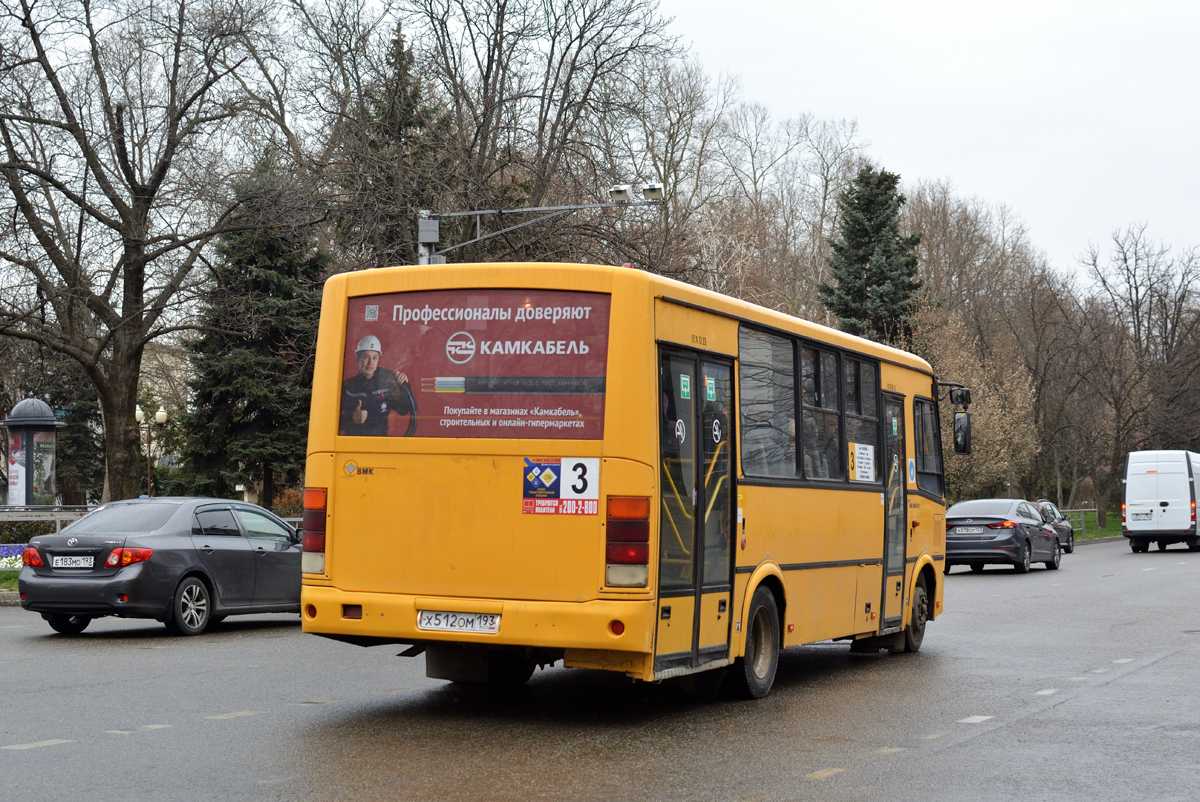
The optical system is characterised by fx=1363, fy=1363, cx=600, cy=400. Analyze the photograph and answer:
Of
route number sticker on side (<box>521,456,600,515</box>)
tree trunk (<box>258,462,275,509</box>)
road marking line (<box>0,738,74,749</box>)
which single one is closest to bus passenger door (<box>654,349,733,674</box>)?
route number sticker on side (<box>521,456,600,515</box>)

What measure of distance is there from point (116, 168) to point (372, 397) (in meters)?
26.0

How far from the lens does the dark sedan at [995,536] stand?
27875mm

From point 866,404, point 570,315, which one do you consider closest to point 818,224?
point 866,404

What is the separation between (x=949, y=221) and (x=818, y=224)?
7710 millimetres

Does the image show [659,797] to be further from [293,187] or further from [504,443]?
[293,187]

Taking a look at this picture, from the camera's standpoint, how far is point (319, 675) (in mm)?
11070

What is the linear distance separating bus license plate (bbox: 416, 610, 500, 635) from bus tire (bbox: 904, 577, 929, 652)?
6.14 meters

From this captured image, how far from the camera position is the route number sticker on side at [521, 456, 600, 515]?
323 inches

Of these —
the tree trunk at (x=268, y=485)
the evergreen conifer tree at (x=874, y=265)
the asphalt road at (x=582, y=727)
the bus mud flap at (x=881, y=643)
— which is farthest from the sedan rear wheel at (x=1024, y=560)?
the tree trunk at (x=268, y=485)

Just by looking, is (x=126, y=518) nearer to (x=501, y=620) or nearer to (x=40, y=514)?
(x=501, y=620)

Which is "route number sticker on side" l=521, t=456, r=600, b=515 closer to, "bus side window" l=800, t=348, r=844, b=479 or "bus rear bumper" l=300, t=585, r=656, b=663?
"bus rear bumper" l=300, t=585, r=656, b=663

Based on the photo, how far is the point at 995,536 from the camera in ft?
91.7

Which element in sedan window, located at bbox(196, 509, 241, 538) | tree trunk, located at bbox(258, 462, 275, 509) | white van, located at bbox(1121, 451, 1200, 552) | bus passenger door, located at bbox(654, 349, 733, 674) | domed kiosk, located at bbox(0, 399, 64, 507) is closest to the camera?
bus passenger door, located at bbox(654, 349, 733, 674)

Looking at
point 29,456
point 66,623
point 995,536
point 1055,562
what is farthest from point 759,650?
point 29,456
